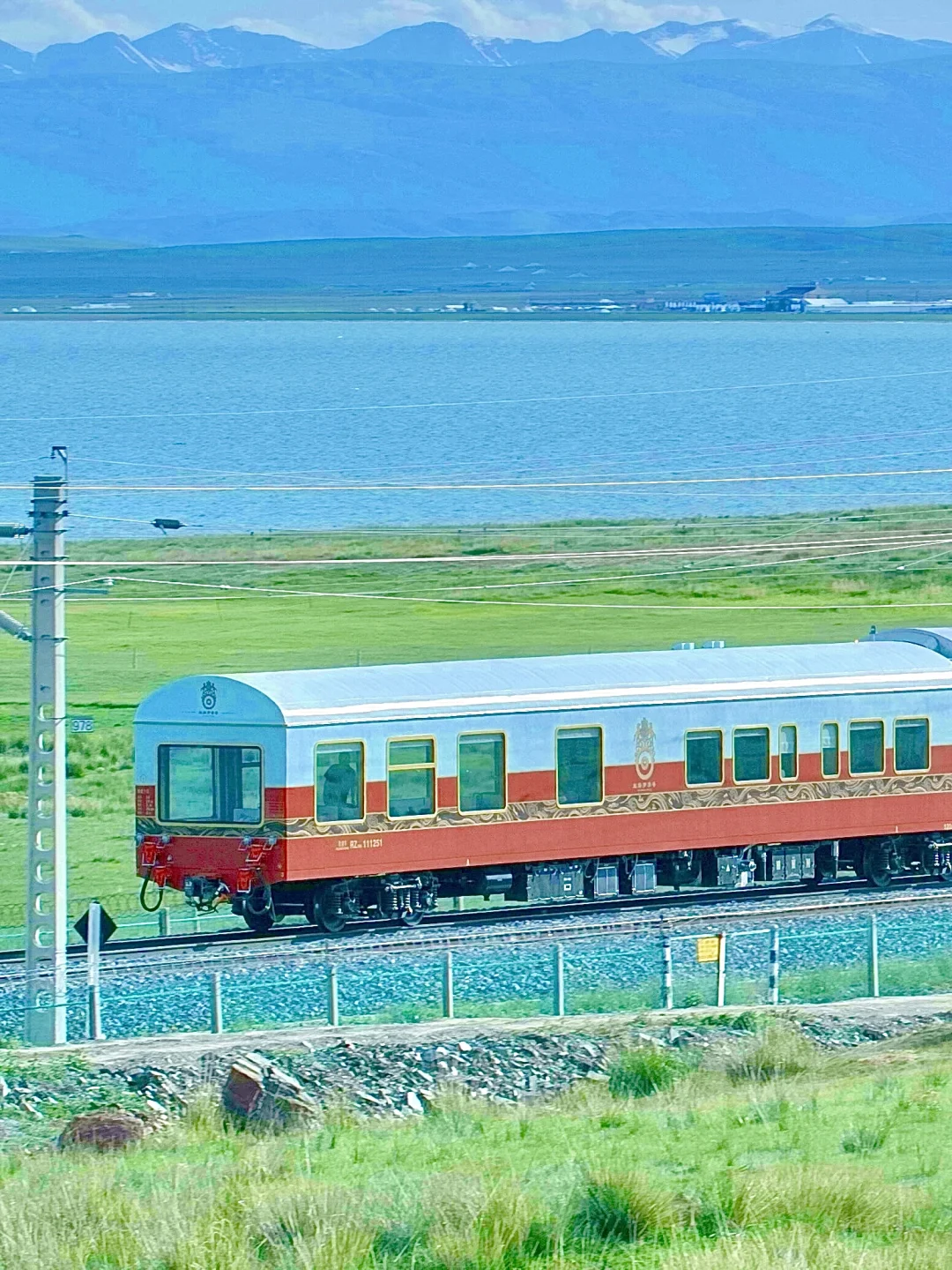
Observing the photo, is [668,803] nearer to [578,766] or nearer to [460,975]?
[578,766]

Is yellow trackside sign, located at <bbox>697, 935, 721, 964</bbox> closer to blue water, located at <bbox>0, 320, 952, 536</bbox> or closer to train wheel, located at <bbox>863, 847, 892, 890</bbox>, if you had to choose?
train wheel, located at <bbox>863, 847, 892, 890</bbox>

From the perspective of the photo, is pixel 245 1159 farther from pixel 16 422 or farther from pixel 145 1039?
pixel 16 422

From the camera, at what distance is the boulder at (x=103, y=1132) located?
15500 mm

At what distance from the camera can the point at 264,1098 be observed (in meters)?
16.4

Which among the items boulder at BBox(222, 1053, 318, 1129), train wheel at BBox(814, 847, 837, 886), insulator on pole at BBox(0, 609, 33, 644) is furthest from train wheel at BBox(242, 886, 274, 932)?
boulder at BBox(222, 1053, 318, 1129)

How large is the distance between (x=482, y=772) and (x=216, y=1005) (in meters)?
5.79

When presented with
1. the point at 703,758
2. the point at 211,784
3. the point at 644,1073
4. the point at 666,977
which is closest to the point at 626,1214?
the point at 644,1073

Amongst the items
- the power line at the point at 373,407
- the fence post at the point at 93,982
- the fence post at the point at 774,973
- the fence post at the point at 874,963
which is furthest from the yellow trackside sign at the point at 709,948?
the power line at the point at 373,407

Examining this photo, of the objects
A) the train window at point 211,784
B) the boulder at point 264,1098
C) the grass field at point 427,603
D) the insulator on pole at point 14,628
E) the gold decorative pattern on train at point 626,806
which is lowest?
the boulder at point 264,1098

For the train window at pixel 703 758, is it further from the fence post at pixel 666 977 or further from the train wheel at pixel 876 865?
the fence post at pixel 666 977

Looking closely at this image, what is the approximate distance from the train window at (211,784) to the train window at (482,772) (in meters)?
2.37

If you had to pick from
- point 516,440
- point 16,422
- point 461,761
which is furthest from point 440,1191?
point 16,422

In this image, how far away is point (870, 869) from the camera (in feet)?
93.2

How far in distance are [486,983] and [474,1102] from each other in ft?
17.8
